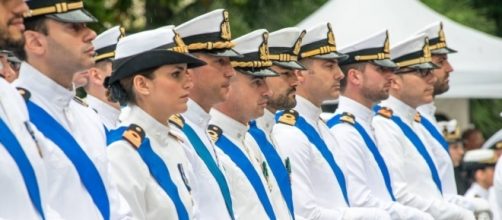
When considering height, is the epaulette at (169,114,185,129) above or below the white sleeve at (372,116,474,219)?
above

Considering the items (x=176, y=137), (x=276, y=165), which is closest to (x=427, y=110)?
(x=276, y=165)

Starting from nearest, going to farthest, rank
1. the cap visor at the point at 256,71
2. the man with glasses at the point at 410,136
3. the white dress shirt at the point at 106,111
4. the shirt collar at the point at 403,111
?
the cap visor at the point at 256,71, the white dress shirt at the point at 106,111, the man with glasses at the point at 410,136, the shirt collar at the point at 403,111

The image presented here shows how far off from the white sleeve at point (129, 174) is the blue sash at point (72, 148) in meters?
0.53

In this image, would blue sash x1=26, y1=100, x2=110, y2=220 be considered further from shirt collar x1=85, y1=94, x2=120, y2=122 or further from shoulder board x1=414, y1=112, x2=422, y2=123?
shoulder board x1=414, y1=112, x2=422, y2=123

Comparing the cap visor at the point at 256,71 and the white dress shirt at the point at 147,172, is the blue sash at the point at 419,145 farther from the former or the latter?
the white dress shirt at the point at 147,172

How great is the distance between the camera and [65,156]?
7438 millimetres

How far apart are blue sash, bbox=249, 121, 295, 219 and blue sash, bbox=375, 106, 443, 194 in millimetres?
2547

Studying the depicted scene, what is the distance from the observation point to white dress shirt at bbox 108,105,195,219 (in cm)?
820

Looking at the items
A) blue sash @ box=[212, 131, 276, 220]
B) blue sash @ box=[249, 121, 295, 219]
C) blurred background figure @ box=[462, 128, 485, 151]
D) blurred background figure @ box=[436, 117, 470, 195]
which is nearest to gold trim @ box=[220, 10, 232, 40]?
blue sash @ box=[212, 131, 276, 220]

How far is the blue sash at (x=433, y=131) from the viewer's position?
1340 cm

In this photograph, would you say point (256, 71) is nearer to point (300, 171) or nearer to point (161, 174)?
point (300, 171)

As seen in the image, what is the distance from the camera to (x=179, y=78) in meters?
8.48

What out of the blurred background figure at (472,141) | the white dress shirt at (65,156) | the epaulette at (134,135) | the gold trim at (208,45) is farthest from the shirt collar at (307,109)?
the blurred background figure at (472,141)

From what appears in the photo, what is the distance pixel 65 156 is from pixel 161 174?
3.22ft
